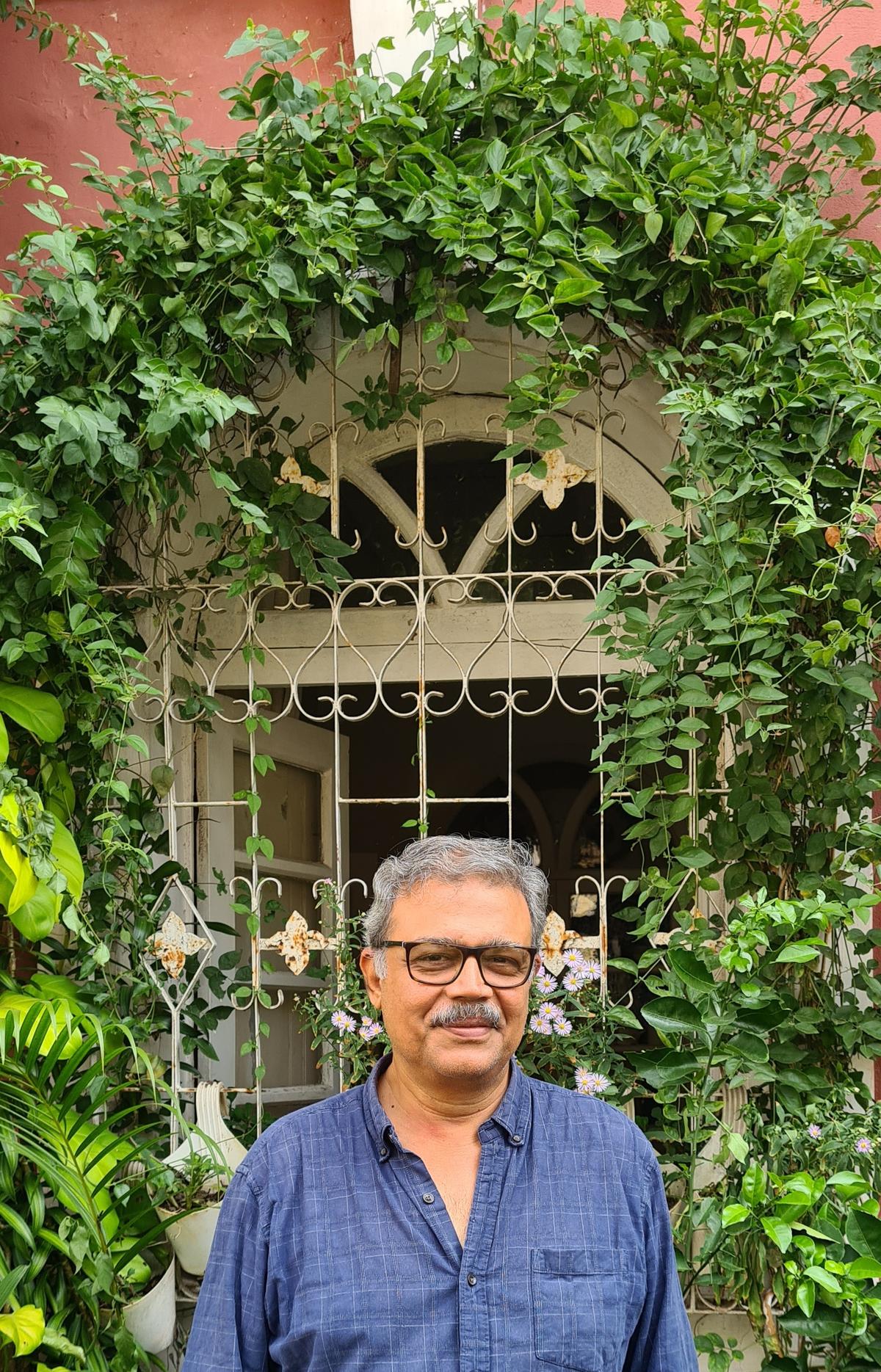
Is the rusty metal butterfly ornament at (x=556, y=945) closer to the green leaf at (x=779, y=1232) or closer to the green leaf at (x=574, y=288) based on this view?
the green leaf at (x=779, y=1232)

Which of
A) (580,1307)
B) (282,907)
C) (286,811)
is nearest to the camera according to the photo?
(580,1307)

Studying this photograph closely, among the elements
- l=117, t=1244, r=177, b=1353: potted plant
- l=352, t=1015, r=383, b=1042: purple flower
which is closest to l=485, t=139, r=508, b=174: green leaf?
l=352, t=1015, r=383, b=1042: purple flower

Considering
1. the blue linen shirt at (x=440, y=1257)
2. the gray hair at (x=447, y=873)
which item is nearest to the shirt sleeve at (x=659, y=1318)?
the blue linen shirt at (x=440, y=1257)

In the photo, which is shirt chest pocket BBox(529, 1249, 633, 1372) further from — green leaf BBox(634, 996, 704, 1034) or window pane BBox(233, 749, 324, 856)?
window pane BBox(233, 749, 324, 856)

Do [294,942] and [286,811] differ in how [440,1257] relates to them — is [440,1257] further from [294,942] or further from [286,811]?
[286,811]

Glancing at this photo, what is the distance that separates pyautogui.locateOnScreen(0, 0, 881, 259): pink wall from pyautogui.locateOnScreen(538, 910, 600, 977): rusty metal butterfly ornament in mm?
1879

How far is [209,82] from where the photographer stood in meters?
3.15

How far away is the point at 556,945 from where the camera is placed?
9.17ft

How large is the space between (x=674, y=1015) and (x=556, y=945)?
561 millimetres

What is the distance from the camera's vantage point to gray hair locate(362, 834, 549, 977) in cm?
184

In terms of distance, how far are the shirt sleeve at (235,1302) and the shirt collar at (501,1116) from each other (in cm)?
17

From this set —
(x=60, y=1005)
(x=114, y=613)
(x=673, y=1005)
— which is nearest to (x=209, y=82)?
(x=114, y=613)

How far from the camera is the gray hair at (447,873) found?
6.02 feet

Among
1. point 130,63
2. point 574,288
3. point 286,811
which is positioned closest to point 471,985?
point 574,288
